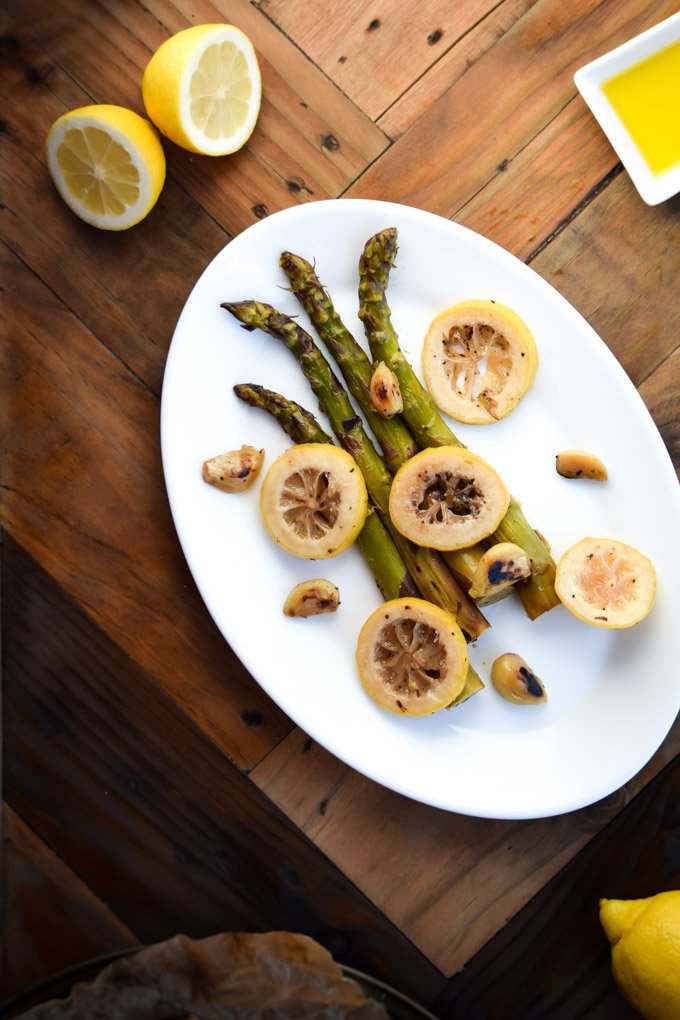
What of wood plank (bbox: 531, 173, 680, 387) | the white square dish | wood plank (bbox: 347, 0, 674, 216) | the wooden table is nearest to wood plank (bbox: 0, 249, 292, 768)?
the wooden table

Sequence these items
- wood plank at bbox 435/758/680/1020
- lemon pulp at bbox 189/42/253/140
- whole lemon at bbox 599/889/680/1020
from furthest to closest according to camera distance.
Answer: wood plank at bbox 435/758/680/1020 → lemon pulp at bbox 189/42/253/140 → whole lemon at bbox 599/889/680/1020

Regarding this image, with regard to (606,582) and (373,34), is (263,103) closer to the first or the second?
(373,34)

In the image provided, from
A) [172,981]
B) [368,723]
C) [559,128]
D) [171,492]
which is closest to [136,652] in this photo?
[171,492]

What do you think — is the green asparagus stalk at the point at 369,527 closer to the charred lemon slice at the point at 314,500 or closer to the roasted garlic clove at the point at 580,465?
the charred lemon slice at the point at 314,500

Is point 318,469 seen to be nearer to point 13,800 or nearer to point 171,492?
point 171,492

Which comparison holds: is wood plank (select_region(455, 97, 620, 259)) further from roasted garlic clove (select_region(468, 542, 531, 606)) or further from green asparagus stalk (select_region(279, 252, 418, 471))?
roasted garlic clove (select_region(468, 542, 531, 606))

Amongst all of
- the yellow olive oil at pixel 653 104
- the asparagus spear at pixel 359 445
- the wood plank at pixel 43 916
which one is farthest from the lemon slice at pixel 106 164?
the wood plank at pixel 43 916
